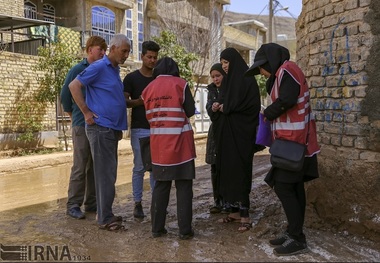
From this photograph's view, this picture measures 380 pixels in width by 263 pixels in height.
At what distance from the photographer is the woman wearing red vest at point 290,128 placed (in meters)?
3.39

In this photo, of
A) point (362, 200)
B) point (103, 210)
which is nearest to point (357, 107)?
point (362, 200)

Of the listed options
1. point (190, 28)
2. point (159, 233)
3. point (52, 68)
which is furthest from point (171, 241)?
point (190, 28)

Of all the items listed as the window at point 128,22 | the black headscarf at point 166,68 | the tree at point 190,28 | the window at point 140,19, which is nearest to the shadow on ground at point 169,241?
the black headscarf at point 166,68

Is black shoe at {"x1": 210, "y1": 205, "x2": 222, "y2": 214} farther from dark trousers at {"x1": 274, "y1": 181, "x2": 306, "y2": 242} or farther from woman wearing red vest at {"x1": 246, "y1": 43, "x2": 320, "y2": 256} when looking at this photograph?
dark trousers at {"x1": 274, "y1": 181, "x2": 306, "y2": 242}

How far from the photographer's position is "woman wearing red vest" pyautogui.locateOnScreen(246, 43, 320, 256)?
3.39 metres

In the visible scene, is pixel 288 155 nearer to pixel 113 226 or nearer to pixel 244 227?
pixel 244 227

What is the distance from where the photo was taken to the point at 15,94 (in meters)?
12.2

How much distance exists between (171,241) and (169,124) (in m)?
1.07

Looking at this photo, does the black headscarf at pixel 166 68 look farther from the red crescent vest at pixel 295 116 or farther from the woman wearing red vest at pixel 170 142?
the red crescent vest at pixel 295 116

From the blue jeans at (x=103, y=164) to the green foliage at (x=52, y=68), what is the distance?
27.8 feet

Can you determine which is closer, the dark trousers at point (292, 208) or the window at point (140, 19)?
the dark trousers at point (292, 208)

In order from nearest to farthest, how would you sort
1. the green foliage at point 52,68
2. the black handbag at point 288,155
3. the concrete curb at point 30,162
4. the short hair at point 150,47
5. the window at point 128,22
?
1. the black handbag at point 288,155
2. the short hair at point 150,47
3. the concrete curb at point 30,162
4. the green foliage at point 52,68
5. the window at point 128,22

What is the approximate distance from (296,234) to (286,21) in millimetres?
67041

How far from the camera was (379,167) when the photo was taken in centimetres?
367
